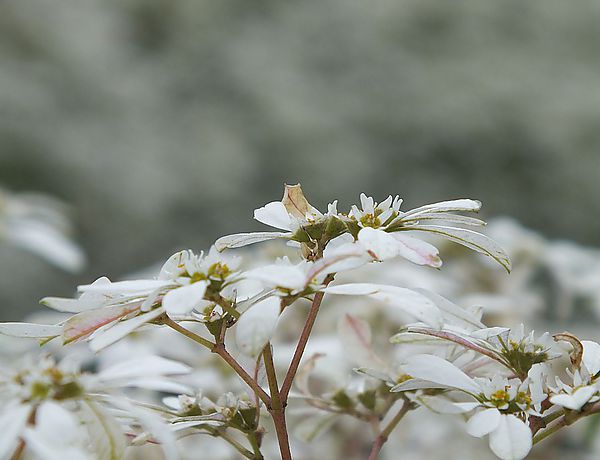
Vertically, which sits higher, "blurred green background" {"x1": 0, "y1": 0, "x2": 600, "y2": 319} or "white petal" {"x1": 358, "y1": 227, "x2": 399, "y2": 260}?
"blurred green background" {"x1": 0, "y1": 0, "x2": 600, "y2": 319}

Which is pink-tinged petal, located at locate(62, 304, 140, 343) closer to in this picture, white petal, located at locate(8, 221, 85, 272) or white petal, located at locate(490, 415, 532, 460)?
white petal, located at locate(490, 415, 532, 460)

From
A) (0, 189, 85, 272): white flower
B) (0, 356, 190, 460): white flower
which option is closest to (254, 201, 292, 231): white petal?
(0, 356, 190, 460): white flower

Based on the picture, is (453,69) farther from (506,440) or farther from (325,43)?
(506,440)

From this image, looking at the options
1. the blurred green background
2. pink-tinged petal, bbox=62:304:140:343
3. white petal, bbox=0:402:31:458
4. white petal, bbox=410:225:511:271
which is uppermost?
the blurred green background

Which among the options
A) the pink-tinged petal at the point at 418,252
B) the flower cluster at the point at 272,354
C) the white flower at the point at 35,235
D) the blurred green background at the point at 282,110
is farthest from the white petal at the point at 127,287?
the blurred green background at the point at 282,110

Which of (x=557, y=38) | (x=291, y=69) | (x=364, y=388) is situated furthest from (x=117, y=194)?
(x=364, y=388)

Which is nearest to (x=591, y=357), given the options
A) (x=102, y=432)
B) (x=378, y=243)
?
(x=378, y=243)
